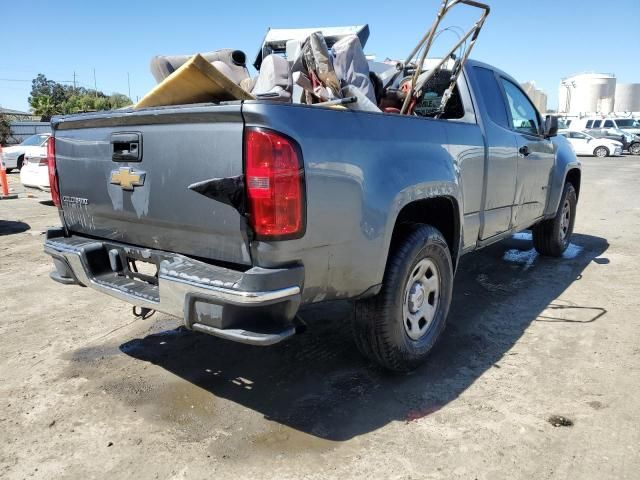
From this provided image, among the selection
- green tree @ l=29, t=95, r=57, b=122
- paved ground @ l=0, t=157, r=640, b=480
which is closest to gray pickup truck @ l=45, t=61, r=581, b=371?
paved ground @ l=0, t=157, r=640, b=480

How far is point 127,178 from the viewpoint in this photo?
2.77 metres

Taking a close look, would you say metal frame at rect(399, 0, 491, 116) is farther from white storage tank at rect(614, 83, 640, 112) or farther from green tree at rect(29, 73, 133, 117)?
white storage tank at rect(614, 83, 640, 112)

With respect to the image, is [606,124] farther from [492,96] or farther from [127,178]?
[127,178]

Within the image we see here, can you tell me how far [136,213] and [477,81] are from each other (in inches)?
114

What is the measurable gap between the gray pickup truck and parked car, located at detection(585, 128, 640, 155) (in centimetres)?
2863

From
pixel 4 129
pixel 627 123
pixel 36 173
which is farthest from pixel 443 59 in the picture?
pixel 4 129

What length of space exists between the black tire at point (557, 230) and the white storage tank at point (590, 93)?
7055 cm

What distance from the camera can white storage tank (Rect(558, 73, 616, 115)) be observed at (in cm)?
6894

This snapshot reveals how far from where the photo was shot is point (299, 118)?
2.34m

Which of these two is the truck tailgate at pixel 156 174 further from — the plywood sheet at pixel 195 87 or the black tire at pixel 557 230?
the black tire at pixel 557 230

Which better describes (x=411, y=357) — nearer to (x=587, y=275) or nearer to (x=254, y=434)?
(x=254, y=434)

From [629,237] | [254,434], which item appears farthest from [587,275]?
[254,434]

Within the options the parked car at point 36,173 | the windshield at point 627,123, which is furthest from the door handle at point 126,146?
the windshield at point 627,123

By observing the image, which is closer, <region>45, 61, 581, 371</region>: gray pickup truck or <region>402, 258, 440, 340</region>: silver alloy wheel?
<region>45, 61, 581, 371</region>: gray pickup truck
